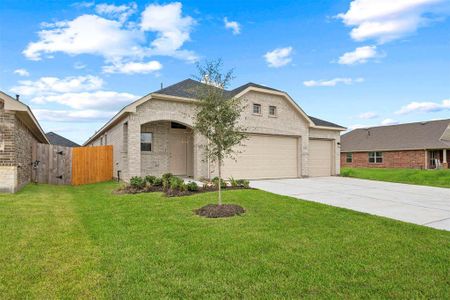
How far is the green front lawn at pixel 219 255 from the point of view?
3.29m

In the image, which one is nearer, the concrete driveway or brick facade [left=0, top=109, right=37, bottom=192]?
the concrete driveway

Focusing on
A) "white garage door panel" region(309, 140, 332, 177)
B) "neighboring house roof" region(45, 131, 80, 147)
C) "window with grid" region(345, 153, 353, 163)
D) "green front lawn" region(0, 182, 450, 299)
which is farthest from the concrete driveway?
"neighboring house roof" region(45, 131, 80, 147)

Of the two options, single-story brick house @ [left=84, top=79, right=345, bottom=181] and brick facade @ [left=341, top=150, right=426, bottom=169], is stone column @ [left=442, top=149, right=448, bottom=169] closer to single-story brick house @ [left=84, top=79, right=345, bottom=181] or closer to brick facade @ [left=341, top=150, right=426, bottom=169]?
brick facade @ [left=341, top=150, right=426, bottom=169]

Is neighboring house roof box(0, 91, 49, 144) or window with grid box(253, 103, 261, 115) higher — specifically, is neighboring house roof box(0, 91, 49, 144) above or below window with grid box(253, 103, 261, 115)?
below

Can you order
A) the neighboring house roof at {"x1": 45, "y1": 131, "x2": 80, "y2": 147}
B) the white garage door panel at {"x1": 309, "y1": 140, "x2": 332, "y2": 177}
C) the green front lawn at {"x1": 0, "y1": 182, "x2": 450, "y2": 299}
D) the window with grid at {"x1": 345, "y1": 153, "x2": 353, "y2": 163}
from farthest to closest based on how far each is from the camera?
1. the neighboring house roof at {"x1": 45, "y1": 131, "x2": 80, "y2": 147}
2. the window with grid at {"x1": 345, "y1": 153, "x2": 353, "y2": 163}
3. the white garage door panel at {"x1": 309, "y1": 140, "x2": 332, "y2": 177}
4. the green front lawn at {"x1": 0, "y1": 182, "x2": 450, "y2": 299}

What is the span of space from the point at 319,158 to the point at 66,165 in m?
15.1

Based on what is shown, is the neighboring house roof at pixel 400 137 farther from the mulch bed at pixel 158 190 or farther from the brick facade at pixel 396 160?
the mulch bed at pixel 158 190

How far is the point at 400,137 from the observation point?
102 ft

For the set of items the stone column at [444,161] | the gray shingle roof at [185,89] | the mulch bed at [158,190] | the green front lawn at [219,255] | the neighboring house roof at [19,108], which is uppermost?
the gray shingle roof at [185,89]

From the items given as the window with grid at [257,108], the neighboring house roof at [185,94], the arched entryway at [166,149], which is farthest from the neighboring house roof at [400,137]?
the arched entryway at [166,149]

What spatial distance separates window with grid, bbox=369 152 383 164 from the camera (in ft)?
103

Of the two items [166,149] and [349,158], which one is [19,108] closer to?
[166,149]

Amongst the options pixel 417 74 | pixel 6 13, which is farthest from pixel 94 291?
pixel 417 74

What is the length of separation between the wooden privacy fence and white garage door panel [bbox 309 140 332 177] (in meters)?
12.7
